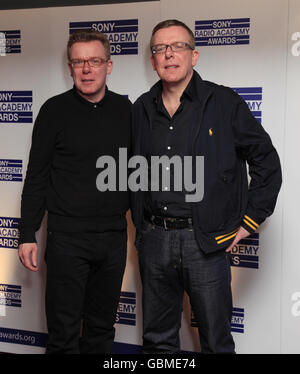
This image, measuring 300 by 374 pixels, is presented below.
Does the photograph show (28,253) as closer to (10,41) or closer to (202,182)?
(202,182)

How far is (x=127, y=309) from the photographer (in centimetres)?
294

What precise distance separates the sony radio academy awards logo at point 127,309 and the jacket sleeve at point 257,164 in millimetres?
1020

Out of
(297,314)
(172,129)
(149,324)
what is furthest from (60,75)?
(297,314)

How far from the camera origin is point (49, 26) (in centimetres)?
286

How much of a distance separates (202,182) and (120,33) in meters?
1.11

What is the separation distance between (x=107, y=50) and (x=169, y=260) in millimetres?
1008

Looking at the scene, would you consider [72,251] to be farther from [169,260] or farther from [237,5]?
[237,5]

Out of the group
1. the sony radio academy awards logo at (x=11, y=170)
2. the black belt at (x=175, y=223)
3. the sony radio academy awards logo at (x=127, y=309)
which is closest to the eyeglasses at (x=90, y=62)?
the black belt at (x=175, y=223)

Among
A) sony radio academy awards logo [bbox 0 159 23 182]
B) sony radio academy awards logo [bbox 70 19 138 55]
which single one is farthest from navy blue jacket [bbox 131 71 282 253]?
sony radio academy awards logo [bbox 0 159 23 182]

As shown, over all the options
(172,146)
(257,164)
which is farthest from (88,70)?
(257,164)

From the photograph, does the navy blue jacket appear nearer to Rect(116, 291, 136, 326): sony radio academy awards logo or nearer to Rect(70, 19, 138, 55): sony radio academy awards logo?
Rect(70, 19, 138, 55): sony radio academy awards logo

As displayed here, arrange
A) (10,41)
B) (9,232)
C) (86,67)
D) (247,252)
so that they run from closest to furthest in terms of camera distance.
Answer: (86,67) < (247,252) < (10,41) < (9,232)

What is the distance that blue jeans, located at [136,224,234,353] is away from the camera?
212cm

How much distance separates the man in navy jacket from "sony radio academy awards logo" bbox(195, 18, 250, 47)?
479 mm
